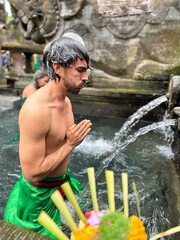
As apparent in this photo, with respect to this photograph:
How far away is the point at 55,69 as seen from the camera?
151 centimetres

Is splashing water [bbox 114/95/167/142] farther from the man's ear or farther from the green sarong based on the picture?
the man's ear

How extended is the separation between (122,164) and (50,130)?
2.59m

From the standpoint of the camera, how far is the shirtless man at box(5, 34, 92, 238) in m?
1.46

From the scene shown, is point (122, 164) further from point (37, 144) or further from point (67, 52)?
point (67, 52)

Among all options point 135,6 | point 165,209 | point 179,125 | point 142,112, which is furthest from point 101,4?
point 165,209

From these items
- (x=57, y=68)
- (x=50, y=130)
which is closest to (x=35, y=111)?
(x=50, y=130)

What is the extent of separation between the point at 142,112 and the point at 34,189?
13.0 ft

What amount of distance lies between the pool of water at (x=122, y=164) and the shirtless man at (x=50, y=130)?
1144 mm

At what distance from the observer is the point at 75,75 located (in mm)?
1489

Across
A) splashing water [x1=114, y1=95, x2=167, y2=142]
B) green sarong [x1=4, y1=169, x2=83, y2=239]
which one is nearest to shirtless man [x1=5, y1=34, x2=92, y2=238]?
green sarong [x1=4, y1=169, x2=83, y2=239]

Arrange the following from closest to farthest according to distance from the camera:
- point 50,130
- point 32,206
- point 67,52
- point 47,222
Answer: point 47,222
point 67,52
point 50,130
point 32,206

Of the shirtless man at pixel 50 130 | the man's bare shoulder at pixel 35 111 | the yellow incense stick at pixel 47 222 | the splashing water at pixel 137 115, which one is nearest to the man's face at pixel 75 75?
the shirtless man at pixel 50 130

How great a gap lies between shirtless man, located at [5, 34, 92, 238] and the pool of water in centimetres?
114

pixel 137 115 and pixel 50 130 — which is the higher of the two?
pixel 50 130
